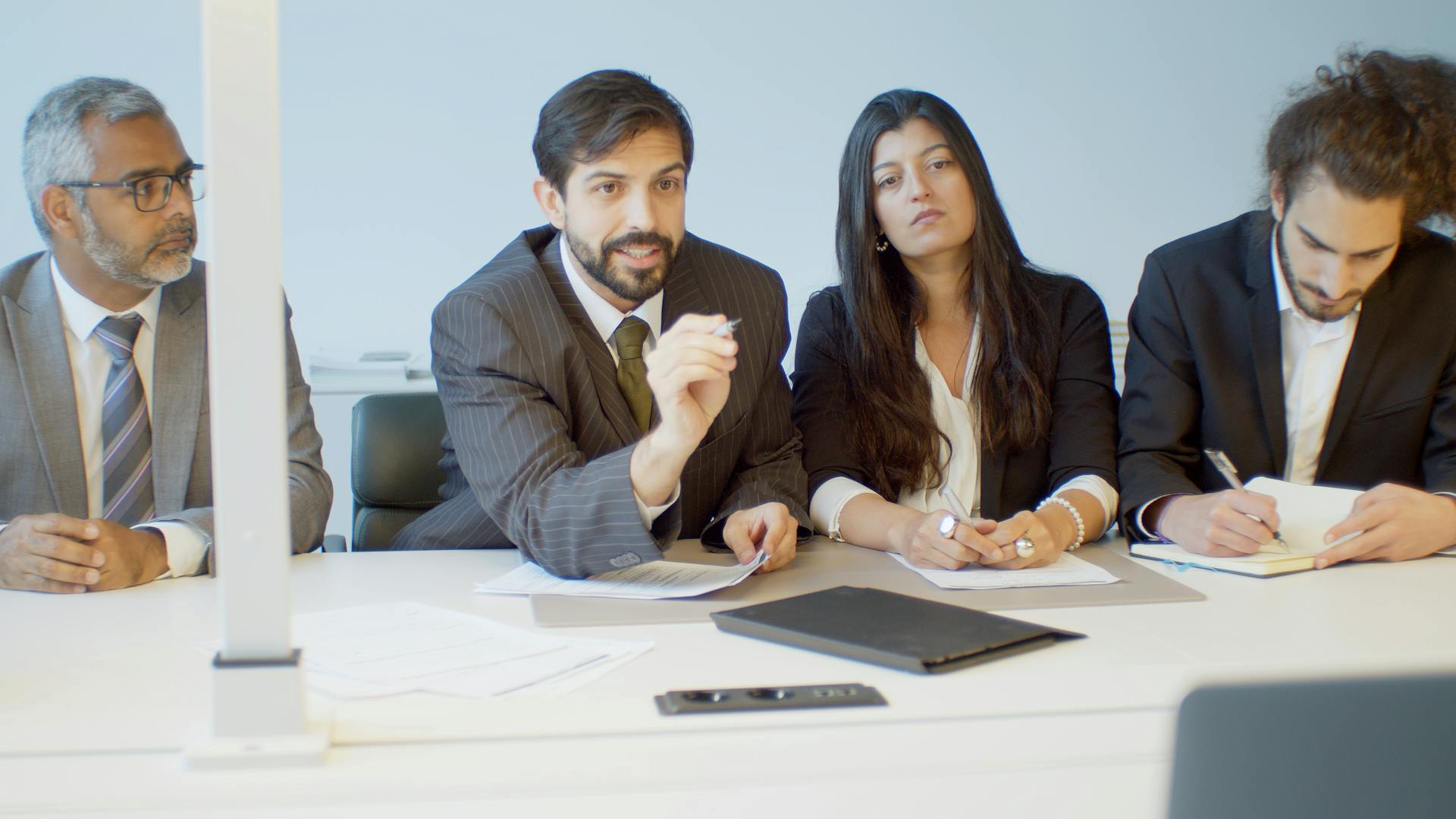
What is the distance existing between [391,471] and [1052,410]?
128 centimetres

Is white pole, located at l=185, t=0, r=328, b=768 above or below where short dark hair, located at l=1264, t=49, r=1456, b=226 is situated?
below

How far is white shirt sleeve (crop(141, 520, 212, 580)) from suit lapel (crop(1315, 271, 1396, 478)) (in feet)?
6.00

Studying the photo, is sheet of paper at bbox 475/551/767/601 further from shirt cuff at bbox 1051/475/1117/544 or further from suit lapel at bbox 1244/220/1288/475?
suit lapel at bbox 1244/220/1288/475

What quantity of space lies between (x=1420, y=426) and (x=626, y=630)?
1.50 m

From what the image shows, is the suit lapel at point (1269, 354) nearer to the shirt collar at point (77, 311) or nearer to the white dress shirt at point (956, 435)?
the white dress shirt at point (956, 435)

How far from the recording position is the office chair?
2.20 ft

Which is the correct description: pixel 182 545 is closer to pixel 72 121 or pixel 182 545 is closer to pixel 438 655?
pixel 438 655

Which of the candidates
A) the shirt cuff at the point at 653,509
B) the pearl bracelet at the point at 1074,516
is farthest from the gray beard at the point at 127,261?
the pearl bracelet at the point at 1074,516

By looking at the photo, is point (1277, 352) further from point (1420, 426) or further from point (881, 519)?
point (881, 519)

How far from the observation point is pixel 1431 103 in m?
1.98

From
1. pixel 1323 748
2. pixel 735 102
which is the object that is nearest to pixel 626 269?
pixel 1323 748

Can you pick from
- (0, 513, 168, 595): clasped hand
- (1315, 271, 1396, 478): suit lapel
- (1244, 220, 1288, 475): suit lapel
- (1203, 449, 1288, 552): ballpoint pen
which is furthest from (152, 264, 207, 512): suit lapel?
(1315, 271, 1396, 478): suit lapel

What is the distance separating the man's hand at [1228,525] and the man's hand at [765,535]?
23.3 inches

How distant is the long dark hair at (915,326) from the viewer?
7.20 ft
